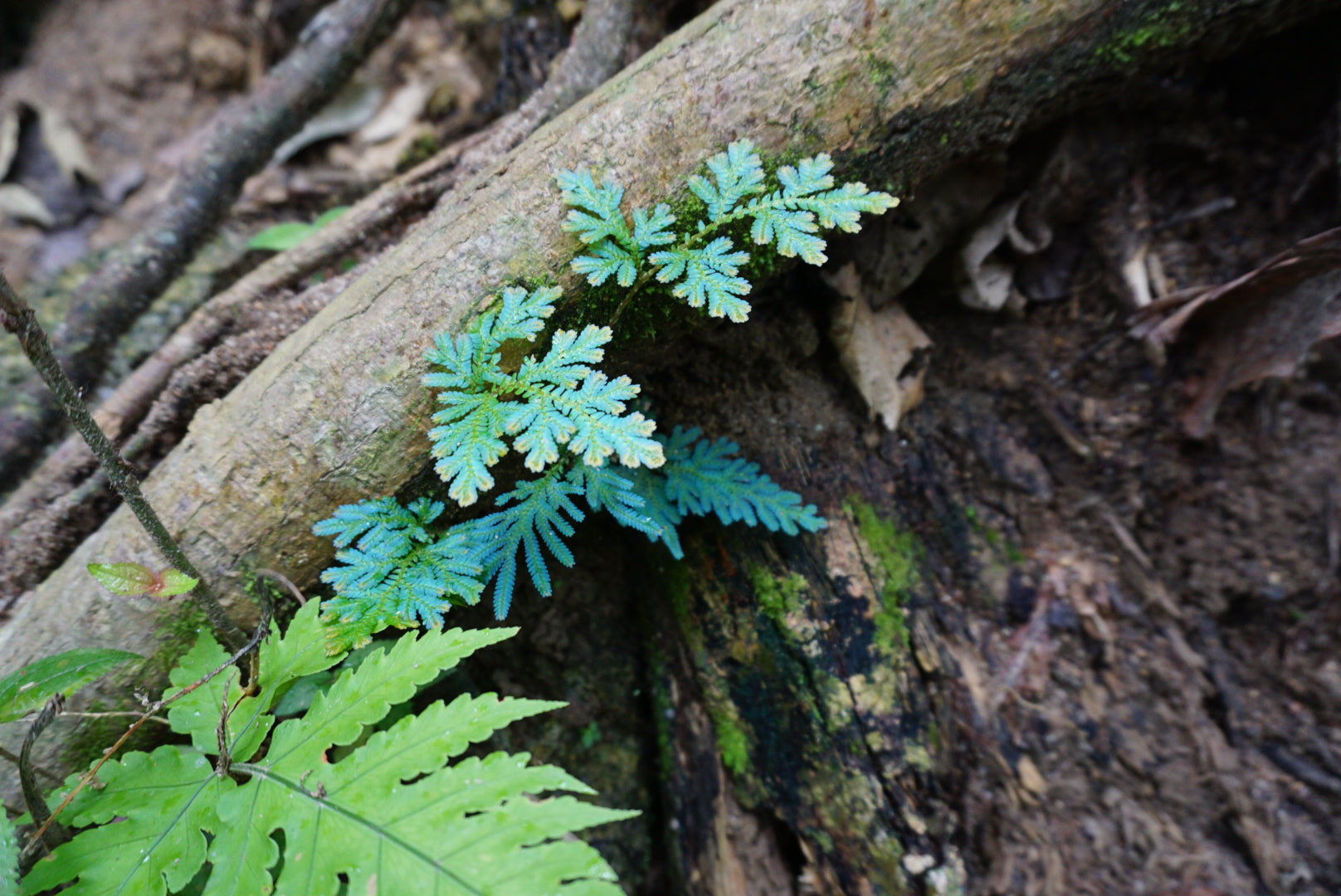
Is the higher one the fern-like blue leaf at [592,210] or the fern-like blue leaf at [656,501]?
the fern-like blue leaf at [592,210]

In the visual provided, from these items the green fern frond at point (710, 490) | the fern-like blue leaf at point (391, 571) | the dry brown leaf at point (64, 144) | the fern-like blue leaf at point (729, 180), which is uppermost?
the dry brown leaf at point (64, 144)

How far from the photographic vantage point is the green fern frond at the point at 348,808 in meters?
1.27

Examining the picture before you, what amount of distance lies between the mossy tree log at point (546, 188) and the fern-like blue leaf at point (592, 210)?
2.6 inches

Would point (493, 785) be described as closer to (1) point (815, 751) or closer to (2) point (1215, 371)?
(1) point (815, 751)

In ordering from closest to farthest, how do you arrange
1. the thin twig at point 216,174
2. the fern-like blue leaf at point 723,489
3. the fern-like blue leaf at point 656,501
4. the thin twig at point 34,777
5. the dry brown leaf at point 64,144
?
the thin twig at point 34,777 < the fern-like blue leaf at point 656,501 < the fern-like blue leaf at point 723,489 < the thin twig at point 216,174 < the dry brown leaf at point 64,144

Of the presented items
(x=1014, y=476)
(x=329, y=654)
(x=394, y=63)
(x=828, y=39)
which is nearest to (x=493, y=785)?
(x=329, y=654)

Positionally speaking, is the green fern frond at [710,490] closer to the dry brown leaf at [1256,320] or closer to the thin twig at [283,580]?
the thin twig at [283,580]

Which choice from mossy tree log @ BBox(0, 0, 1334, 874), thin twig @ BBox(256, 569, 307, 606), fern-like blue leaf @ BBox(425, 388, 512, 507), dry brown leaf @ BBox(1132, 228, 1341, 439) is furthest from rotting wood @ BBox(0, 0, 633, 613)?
dry brown leaf @ BBox(1132, 228, 1341, 439)

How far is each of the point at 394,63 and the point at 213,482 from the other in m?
3.18

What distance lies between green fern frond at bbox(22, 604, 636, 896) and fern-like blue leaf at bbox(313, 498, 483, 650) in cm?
8

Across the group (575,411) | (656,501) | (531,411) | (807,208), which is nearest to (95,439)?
(531,411)

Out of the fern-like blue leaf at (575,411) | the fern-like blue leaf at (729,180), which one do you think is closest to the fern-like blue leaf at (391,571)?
the fern-like blue leaf at (575,411)

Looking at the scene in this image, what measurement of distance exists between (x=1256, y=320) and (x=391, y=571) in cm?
314

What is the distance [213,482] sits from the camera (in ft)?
5.98
